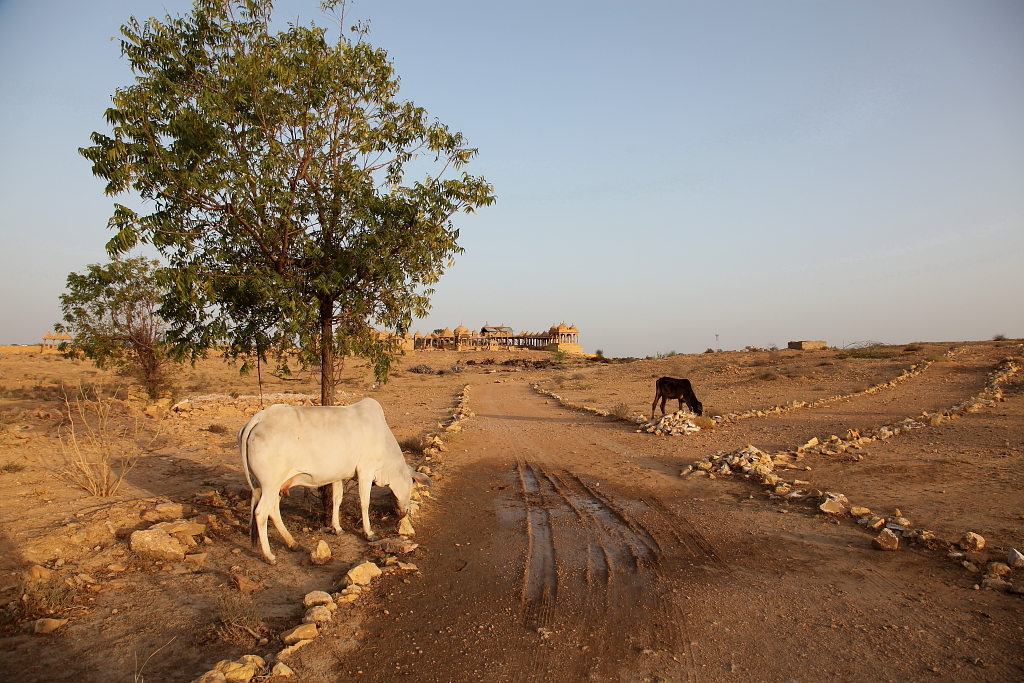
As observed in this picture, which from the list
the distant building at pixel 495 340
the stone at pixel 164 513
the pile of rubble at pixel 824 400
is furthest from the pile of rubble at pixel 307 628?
the distant building at pixel 495 340

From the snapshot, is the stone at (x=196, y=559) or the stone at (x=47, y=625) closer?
the stone at (x=47, y=625)

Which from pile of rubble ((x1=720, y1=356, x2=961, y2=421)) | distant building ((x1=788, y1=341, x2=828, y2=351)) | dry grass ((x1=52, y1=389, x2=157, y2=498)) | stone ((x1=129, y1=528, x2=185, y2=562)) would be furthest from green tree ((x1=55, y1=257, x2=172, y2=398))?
distant building ((x1=788, y1=341, x2=828, y2=351))

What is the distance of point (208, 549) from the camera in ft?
22.1

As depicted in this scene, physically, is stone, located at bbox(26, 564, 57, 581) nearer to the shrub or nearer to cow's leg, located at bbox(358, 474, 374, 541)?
cow's leg, located at bbox(358, 474, 374, 541)

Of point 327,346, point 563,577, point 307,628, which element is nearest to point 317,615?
point 307,628

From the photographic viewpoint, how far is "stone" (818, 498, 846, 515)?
25.4ft

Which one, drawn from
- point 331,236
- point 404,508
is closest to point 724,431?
point 404,508

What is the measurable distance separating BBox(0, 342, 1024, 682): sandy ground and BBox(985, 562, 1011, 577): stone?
149 mm

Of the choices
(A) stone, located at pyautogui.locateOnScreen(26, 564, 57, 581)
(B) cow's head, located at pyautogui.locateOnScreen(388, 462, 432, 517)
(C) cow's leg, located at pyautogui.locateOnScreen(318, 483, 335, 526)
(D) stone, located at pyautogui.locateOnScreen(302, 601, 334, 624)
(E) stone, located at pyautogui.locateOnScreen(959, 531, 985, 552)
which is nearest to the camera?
(D) stone, located at pyautogui.locateOnScreen(302, 601, 334, 624)

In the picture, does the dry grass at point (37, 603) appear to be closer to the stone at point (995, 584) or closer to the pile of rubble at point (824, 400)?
the stone at point (995, 584)

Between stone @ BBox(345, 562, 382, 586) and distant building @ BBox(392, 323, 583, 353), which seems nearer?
stone @ BBox(345, 562, 382, 586)

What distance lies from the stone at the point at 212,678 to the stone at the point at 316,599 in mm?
1260

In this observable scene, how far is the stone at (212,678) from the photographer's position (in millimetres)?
→ 3973

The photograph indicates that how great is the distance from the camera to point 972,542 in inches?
243
